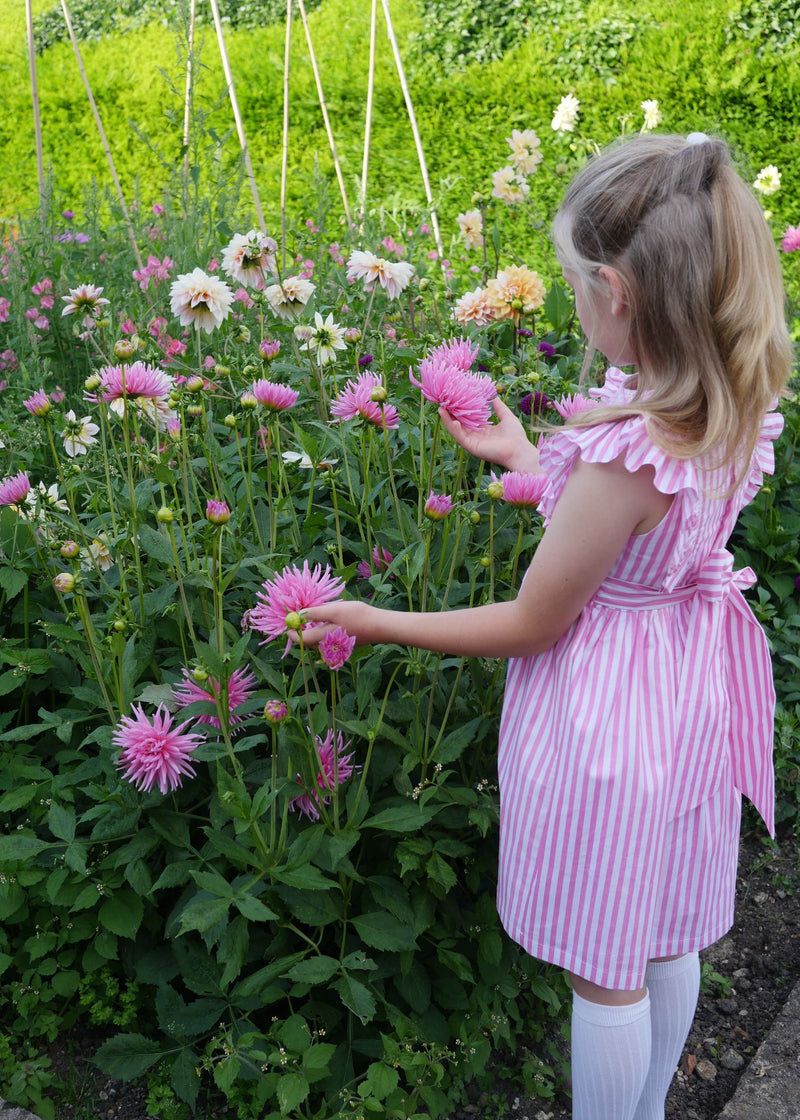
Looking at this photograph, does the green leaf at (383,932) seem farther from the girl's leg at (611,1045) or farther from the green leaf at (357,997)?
the girl's leg at (611,1045)

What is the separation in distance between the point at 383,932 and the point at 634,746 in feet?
1.45

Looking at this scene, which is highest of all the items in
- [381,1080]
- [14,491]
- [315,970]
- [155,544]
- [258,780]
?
[14,491]

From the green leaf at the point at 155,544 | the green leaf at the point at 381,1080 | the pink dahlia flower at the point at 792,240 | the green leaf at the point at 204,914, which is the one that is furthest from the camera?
the pink dahlia flower at the point at 792,240

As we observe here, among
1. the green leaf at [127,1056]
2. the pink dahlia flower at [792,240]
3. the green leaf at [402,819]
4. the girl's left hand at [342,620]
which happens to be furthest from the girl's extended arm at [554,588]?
the pink dahlia flower at [792,240]

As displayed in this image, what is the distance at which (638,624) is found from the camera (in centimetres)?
131

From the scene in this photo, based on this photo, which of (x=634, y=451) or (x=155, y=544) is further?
(x=155, y=544)

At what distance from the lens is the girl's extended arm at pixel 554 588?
1.18m

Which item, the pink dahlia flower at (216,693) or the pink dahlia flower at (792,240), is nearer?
the pink dahlia flower at (216,693)

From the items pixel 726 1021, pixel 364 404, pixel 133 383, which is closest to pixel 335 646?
pixel 364 404

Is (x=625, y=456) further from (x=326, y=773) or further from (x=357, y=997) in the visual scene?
(x=357, y=997)

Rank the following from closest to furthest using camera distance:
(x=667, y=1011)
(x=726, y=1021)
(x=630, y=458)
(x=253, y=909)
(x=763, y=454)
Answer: (x=630, y=458) → (x=253, y=909) → (x=763, y=454) → (x=667, y=1011) → (x=726, y=1021)

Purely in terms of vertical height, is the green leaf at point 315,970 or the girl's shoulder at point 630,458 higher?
the girl's shoulder at point 630,458

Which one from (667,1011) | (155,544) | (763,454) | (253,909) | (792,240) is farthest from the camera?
(792,240)

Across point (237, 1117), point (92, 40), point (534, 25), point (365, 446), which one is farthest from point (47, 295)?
point (92, 40)
